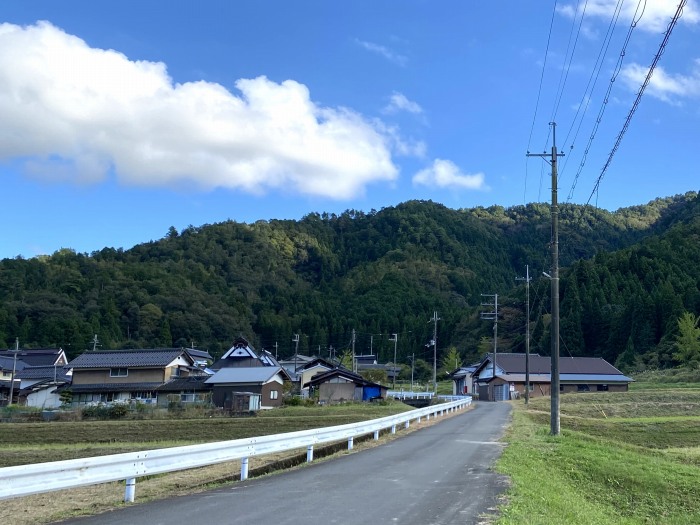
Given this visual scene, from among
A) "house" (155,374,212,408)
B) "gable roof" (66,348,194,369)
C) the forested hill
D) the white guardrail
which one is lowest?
"house" (155,374,212,408)

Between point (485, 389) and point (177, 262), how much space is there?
248ft

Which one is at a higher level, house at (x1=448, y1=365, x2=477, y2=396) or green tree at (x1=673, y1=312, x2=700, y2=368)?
green tree at (x1=673, y1=312, x2=700, y2=368)

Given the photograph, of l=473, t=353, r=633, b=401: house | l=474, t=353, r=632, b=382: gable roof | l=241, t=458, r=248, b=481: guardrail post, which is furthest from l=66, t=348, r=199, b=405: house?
l=241, t=458, r=248, b=481: guardrail post

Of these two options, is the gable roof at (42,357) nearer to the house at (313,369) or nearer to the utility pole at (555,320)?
the house at (313,369)

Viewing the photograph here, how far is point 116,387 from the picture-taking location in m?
57.0

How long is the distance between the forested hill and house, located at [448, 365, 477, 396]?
14.3m

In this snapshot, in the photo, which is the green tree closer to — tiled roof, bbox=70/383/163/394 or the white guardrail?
tiled roof, bbox=70/383/163/394

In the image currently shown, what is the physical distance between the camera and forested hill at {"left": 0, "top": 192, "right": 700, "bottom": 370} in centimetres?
9781

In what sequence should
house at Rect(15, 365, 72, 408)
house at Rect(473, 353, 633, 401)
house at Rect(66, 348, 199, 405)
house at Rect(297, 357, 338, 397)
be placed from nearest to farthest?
house at Rect(66, 348, 199, 405) < house at Rect(15, 365, 72, 408) < house at Rect(473, 353, 633, 401) < house at Rect(297, 357, 338, 397)

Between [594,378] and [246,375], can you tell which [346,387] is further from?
[594,378]

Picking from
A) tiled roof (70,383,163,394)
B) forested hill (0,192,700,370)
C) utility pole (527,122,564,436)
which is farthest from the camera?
forested hill (0,192,700,370)

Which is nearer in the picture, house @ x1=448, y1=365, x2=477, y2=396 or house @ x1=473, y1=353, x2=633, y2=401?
house @ x1=473, y1=353, x2=633, y2=401

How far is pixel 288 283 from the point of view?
142m

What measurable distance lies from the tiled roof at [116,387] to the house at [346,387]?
1507 centimetres
